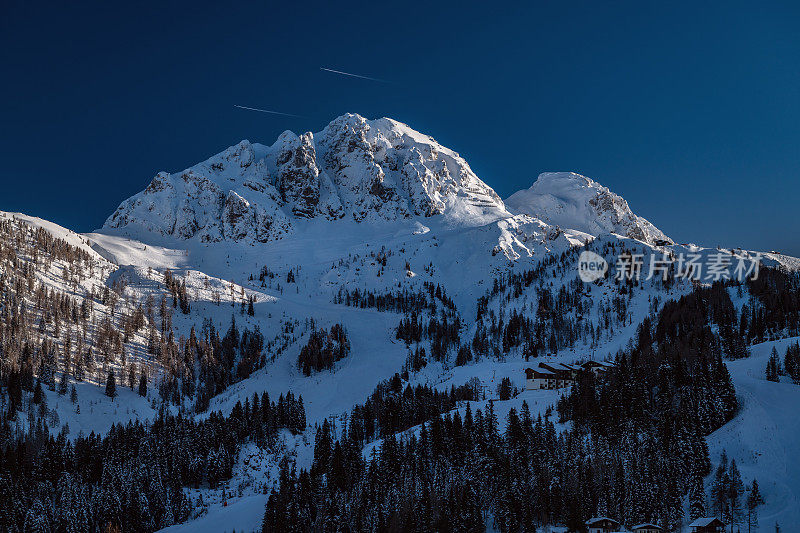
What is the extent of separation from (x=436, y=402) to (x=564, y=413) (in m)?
36.4

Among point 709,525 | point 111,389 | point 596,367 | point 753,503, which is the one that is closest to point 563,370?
point 596,367

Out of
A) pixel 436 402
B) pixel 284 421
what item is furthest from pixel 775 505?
pixel 284 421

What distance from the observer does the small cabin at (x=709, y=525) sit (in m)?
80.6

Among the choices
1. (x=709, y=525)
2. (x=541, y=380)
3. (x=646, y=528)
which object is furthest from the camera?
(x=541, y=380)

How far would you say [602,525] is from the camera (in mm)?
84562

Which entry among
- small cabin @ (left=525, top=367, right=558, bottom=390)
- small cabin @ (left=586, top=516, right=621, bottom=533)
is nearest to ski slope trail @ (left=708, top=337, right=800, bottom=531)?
small cabin @ (left=586, top=516, right=621, bottom=533)

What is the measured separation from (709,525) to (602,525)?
42.2ft

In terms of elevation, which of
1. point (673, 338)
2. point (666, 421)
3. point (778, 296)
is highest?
point (778, 296)

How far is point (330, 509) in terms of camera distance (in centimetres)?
9525

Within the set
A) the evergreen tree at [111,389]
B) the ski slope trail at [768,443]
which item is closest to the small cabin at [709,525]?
the ski slope trail at [768,443]

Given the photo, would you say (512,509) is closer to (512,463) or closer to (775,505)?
(512,463)

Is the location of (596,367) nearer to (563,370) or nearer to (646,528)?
(563,370)

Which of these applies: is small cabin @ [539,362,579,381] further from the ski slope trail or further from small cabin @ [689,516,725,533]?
small cabin @ [689,516,725,533]

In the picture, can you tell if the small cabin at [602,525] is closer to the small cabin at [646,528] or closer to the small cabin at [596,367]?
the small cabin at [646,528]
